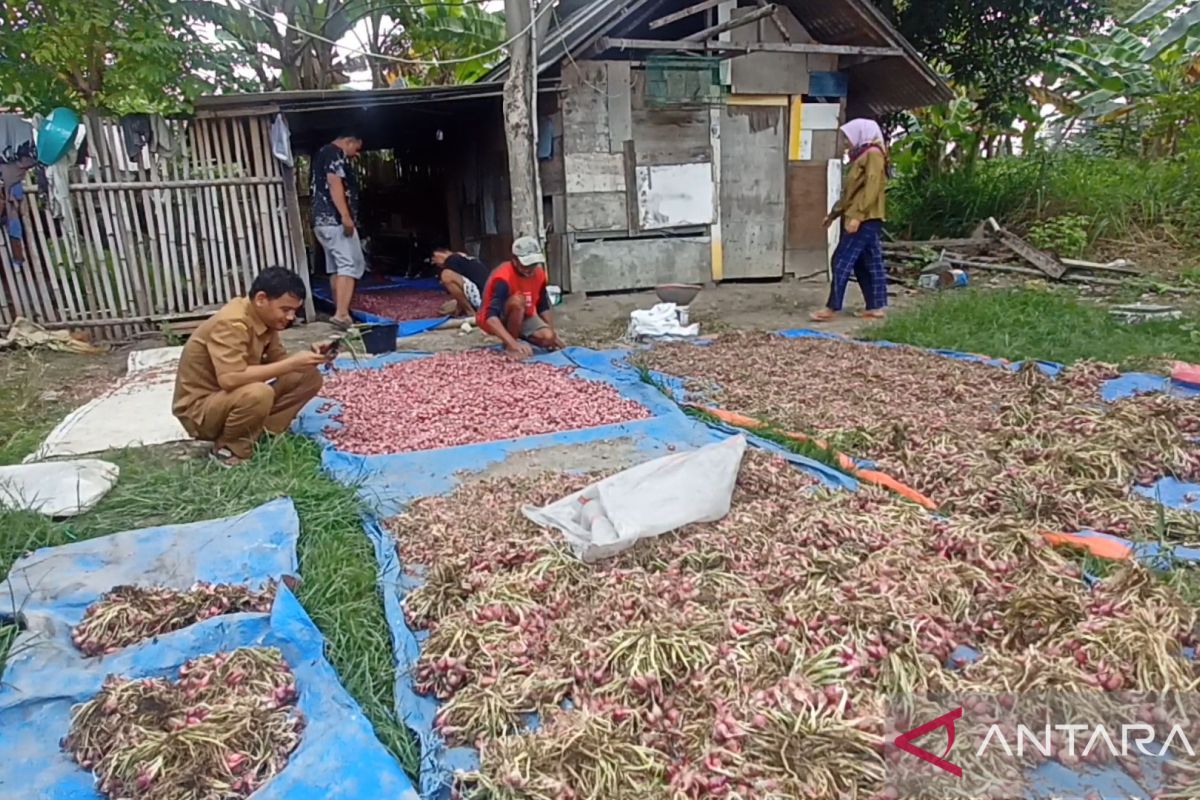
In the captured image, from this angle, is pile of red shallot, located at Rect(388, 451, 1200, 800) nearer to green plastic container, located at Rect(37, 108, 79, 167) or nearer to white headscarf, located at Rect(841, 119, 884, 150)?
white headscarf, located at Rect(841, 119, 884, 150)

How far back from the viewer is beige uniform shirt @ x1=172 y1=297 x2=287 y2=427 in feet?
11.4

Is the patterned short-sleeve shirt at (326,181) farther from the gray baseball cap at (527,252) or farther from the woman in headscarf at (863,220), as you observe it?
the woman in headscarf at (863,220)

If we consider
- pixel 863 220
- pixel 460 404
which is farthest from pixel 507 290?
pixel 863 220

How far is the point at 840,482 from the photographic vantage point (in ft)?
10.8

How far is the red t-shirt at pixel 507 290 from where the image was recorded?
554 cm

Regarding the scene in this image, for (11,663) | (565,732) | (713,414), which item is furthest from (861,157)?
(11,663)

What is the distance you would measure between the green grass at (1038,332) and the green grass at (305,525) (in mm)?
4229

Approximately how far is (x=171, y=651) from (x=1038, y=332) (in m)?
5.64

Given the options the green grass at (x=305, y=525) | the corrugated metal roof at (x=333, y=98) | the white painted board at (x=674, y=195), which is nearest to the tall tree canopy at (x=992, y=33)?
the white painted board at (x=674, y=195)

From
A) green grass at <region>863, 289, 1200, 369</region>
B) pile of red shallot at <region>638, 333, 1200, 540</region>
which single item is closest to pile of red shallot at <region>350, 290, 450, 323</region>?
pile of red shallot at <region>638, 333, 1200, 540</region>

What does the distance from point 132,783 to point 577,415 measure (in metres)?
2.78

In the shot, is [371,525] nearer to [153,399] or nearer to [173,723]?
[173,723]

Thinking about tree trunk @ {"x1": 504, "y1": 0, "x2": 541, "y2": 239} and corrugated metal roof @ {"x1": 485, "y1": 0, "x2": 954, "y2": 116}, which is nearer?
tree trunk @ {"x1": 504, "y1": 0, "x2": 541, "y2": 239}

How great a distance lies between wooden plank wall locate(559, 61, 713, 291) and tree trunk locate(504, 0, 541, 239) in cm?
94
